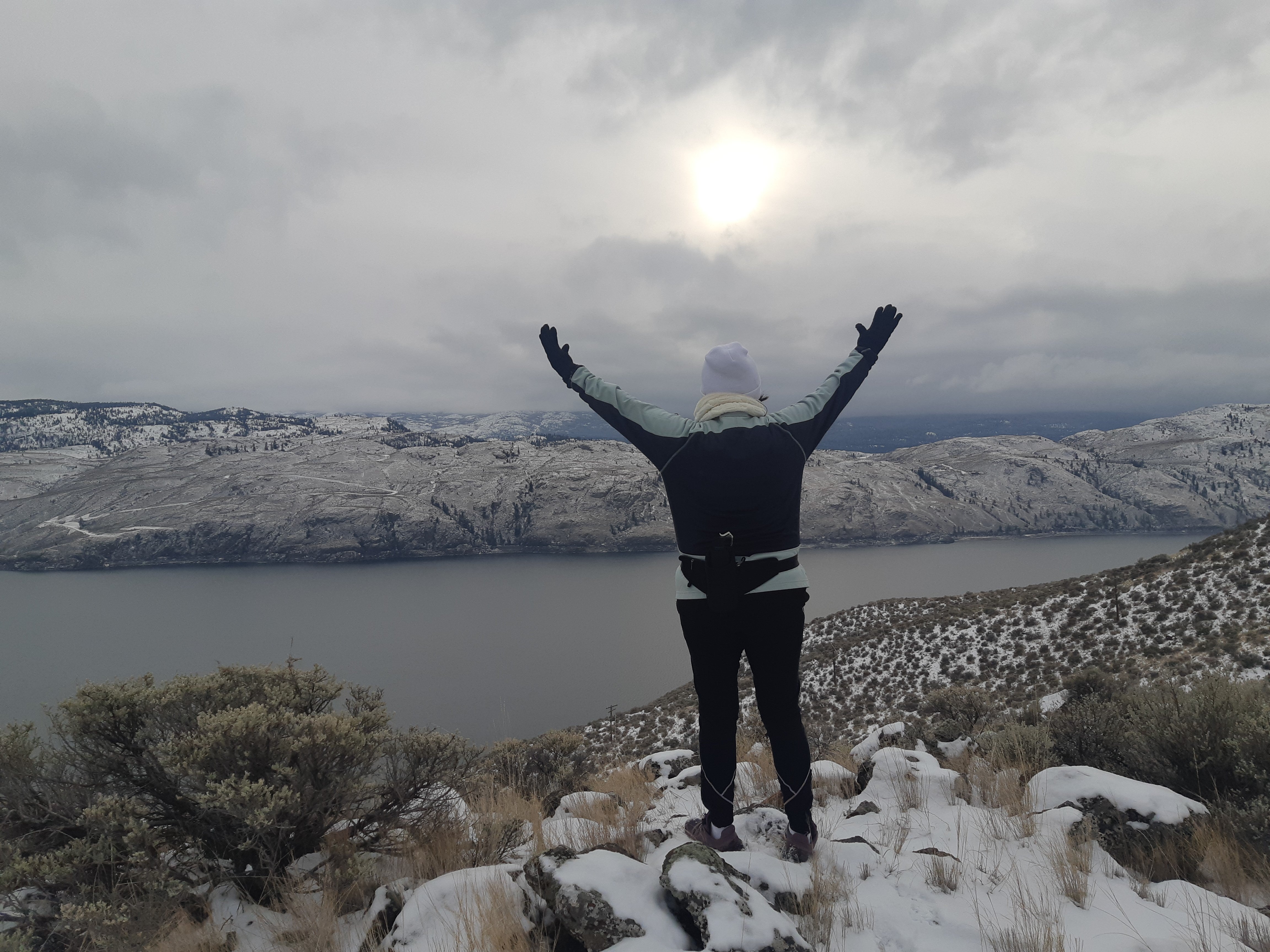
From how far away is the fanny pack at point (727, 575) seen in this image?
1.94 m

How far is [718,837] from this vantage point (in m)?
2.25

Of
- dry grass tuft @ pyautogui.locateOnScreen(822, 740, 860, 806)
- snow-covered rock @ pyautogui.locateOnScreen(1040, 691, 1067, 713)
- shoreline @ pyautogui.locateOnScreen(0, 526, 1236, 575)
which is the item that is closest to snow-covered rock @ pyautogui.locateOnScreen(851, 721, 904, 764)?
dry grass tuft @ pyautogui.locateOnScreen(822, 740, 860, 806)

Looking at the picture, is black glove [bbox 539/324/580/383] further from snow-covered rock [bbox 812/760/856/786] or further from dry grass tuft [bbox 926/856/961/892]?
snow-covered rock [bbox 812/760/856/786]

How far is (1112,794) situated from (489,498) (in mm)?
119076

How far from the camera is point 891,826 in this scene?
2.55 meters

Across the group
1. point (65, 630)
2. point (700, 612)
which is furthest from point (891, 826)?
point (65, 630)

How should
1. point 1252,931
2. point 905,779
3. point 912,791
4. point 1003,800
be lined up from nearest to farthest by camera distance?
point 1252,931 → point 1003,800 → point 912,791 → point 905,779

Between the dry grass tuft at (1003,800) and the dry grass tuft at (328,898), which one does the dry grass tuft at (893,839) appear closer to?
the dry grass tuft at (1003,800)

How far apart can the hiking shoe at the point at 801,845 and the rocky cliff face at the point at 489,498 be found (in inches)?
4018

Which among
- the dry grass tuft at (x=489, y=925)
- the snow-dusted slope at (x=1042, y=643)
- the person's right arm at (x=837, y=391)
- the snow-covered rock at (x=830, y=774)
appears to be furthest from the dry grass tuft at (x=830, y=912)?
the snow-dusted slope at (x=1042, y=643)

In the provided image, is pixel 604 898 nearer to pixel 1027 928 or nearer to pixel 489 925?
pixel 489 925

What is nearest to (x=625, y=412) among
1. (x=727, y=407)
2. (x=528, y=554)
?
(x=727, y=407)

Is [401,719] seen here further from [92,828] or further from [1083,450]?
[1083,450]

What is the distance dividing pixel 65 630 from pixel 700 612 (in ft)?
259
